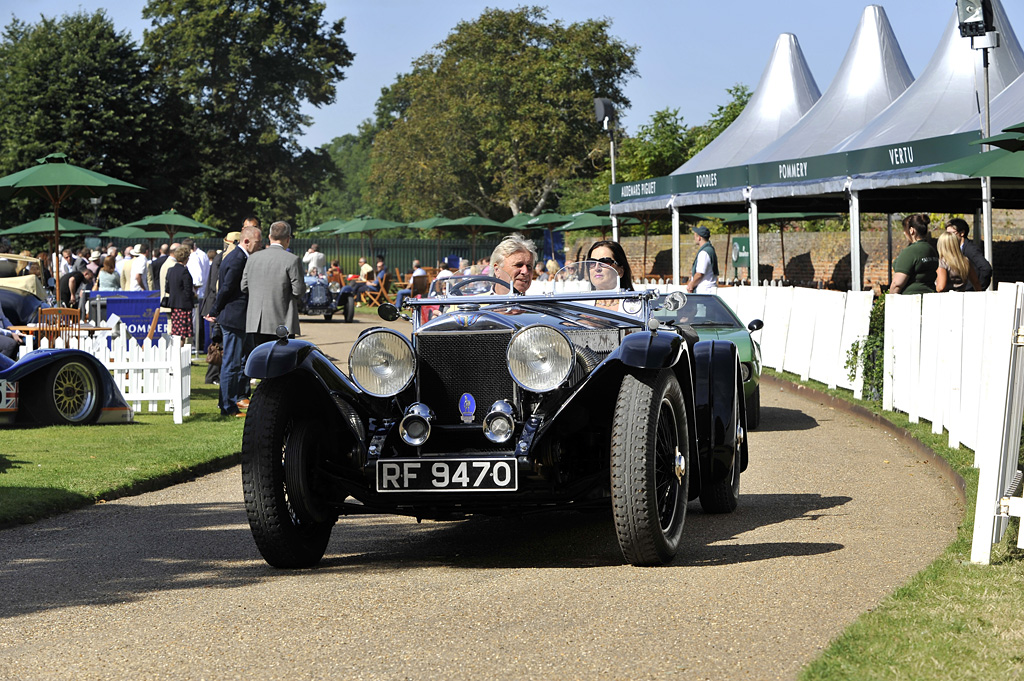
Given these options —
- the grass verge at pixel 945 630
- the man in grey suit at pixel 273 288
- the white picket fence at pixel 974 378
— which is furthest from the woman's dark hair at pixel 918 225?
the grass verge at pixel 945 630

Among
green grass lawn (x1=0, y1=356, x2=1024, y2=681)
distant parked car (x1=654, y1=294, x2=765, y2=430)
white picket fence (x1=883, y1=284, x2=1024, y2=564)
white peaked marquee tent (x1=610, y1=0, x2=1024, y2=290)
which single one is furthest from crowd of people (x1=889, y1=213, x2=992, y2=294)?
white peaked marquee tent (x1=610, y1=0, x2=1024, y2=290)

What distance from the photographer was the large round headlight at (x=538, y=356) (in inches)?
245

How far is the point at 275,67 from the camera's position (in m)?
66.6

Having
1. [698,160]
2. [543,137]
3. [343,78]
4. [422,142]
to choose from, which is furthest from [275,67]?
[698,160]

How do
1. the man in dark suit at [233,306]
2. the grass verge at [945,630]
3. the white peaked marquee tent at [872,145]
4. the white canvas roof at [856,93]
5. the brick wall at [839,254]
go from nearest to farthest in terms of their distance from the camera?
1. the grass verge at [945,630]
2. the man in dark suit at [233,306]
3. the white peaked marquee tent at [872,145]
4. the brick wall at [839,254]
5. the white canvas roof at [856,93]

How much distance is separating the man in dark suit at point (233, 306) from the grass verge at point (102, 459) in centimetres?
49

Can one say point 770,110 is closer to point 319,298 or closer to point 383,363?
point 319,298

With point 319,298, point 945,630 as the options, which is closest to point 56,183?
point 945,630

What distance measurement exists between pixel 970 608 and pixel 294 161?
65814mm

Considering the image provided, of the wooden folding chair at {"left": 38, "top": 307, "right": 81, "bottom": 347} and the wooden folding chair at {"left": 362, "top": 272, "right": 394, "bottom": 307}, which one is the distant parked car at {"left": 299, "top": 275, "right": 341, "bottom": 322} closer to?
the wooden folding chair at {"left": 362, "top": 272, "right": 394, "bottom": 307}

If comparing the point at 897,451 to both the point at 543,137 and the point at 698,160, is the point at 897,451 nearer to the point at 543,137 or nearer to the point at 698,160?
the point at 698,160

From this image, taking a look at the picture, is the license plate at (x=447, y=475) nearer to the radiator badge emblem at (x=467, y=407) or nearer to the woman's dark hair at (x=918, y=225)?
the radiator badge emblem at (x=467, y=407)

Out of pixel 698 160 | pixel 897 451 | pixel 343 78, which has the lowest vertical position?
pixel 897 451

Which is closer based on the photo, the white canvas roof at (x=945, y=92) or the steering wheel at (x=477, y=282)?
the steering wheel at (x=477, y=282)
